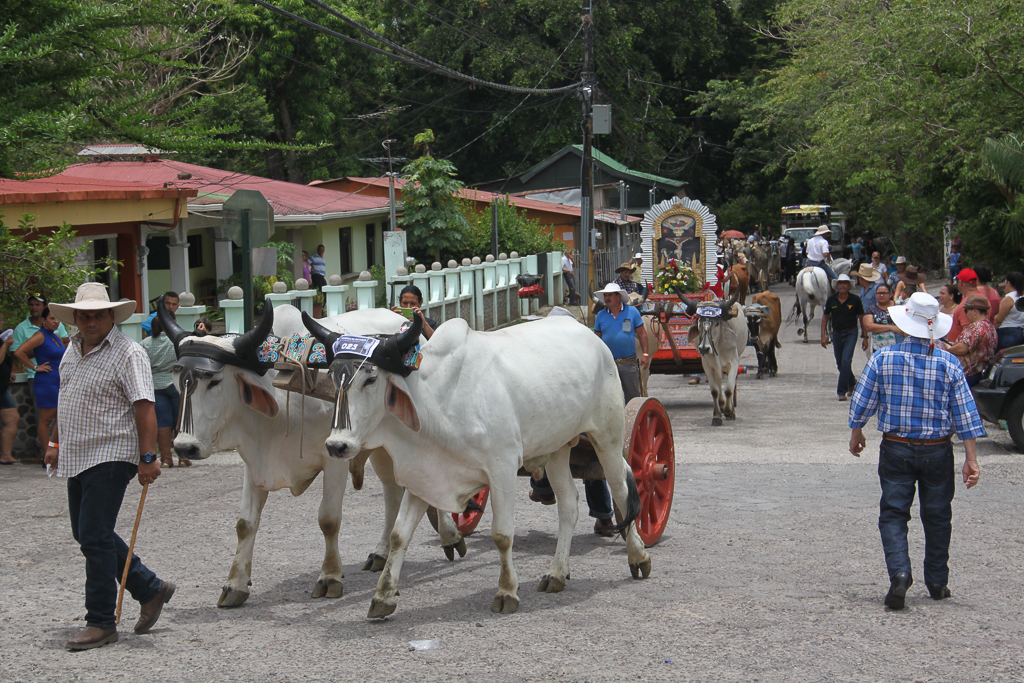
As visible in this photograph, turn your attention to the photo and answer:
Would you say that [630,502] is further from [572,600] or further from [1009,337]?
[1009,337]

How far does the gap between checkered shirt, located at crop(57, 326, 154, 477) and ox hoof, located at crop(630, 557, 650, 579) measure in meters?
3.27

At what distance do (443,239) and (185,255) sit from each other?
841cm

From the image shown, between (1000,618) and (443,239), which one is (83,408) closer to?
(1000,618)

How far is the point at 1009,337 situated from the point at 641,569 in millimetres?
7661

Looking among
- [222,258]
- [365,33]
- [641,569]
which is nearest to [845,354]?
[365,33]

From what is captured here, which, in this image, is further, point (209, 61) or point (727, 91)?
point (727, 91)

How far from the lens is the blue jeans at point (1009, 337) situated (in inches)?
491

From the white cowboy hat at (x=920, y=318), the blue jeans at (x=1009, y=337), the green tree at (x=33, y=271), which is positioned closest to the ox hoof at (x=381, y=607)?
the white cowboy hat at (x=920, y=318)

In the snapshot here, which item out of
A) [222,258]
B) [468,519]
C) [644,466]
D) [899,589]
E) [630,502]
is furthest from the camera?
[222,258]

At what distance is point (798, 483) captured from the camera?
10102 millimetres

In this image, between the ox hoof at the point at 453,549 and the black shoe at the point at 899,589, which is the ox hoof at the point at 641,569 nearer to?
the ox hoof at the point at 453,549

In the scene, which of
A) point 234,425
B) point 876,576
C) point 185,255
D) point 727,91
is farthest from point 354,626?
point 727,91

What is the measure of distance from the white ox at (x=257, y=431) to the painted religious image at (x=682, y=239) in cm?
1381

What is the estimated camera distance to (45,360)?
430 inches
